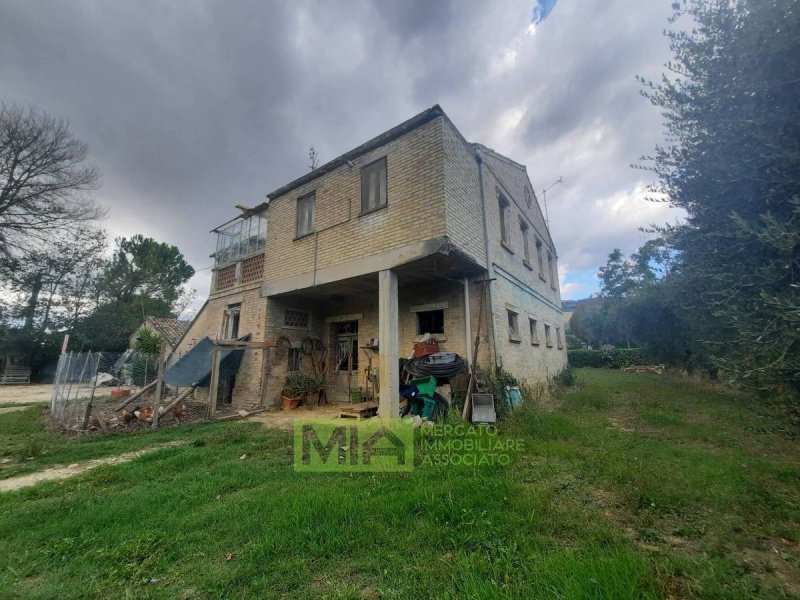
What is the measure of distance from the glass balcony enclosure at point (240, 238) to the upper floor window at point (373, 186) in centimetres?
424

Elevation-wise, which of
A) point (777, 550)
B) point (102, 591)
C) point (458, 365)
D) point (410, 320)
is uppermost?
point (410, 320)

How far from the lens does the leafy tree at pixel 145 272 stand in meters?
28.7

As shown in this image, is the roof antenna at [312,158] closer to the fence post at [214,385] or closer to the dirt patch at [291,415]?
the fence post at [214,385]

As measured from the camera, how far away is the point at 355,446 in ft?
16.7

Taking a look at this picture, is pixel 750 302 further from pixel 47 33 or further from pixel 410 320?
pixel 47 33

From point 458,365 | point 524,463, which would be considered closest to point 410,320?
point 458,365

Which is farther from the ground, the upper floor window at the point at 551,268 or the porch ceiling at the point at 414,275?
the upper floor window at the point at 551,268

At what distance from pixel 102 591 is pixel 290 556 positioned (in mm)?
1156

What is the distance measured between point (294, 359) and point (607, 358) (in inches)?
1027

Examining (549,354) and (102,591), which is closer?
(102,591)

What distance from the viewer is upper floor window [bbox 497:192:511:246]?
31.8ft

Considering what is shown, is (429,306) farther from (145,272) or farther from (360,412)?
(145,272)

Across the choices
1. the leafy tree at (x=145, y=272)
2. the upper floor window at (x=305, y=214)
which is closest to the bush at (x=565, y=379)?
the upper floor window at (x=305, y=214)

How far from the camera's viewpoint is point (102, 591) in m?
2.11
